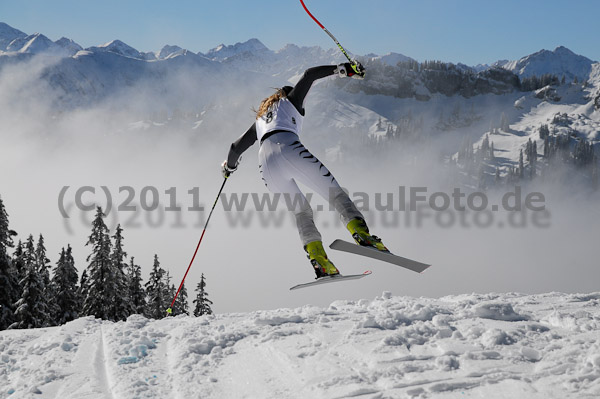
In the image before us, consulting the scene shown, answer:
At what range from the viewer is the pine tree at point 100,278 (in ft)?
85.6

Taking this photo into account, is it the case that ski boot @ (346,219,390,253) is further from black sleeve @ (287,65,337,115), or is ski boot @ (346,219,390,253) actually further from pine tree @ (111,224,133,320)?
pine tree @ (111,224,133,320)

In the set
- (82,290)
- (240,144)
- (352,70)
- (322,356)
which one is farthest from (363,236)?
(82,290)

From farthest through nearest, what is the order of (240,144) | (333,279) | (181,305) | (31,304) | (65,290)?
(181,305) < (65,290) < (31,304) < (240,144) < (333,279)

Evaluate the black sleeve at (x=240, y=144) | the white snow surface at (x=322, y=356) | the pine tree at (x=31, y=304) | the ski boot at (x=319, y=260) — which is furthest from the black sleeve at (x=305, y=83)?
the pine tree at (x=31, y=304)

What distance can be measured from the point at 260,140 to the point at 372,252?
2222 mm

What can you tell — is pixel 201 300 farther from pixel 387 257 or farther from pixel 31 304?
pixel 387 257

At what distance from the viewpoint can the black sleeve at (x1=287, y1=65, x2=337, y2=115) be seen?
6145mm

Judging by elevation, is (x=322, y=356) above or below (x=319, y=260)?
below

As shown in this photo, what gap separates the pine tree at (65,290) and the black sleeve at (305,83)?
2819 cm

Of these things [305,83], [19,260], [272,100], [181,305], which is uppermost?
[305,83]

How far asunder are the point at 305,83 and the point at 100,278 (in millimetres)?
23747

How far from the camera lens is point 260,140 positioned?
6.59 m

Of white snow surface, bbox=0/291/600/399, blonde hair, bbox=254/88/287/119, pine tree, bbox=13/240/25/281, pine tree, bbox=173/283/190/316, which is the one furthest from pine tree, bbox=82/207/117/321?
blonde hair, bbox=254/88/287/119

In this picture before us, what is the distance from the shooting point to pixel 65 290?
2997 centimetres
